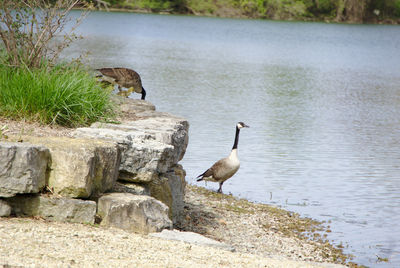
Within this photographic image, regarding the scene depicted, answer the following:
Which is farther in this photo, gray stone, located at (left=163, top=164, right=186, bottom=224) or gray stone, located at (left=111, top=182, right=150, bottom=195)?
gray stone, located at (left=163, top=164, right=186, bottom=224)

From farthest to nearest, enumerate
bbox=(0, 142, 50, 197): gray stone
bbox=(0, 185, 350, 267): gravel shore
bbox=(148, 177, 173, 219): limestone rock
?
bbox=(148, 177, 173, 219): limestone rock, bbox=(0, 142, 50, 197): gray stone, bbox=(0, 185, 350, 267): gravel shore

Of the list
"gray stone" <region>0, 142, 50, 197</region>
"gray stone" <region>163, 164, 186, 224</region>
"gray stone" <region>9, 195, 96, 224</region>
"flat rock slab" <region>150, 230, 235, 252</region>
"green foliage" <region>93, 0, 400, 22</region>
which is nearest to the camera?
"gray stone" <region>0, 142, 50, 197</region>

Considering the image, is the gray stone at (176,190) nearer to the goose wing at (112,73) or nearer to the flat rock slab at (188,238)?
the flat rock slab at (188,238)

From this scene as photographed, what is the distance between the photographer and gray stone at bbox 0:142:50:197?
5.09m

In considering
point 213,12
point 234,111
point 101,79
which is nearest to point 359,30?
point 213,12

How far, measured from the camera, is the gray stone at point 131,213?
18.2 ft

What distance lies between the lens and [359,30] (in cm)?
6919

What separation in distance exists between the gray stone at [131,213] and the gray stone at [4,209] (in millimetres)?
840

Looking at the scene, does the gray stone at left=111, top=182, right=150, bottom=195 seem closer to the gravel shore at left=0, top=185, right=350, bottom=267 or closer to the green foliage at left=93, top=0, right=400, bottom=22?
the gravel shore at left=0, top=185, right=350, bottom=267

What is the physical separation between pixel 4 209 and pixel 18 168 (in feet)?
1.31

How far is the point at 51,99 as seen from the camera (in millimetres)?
7211

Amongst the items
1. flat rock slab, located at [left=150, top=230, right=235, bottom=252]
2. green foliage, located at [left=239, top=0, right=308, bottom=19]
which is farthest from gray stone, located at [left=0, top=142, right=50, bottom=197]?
green foliage, located at [left=239, top=0, right=308, bottom=19]

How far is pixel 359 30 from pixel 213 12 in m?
20.2

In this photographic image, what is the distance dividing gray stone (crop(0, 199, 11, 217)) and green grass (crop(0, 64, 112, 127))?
198 centimetres
